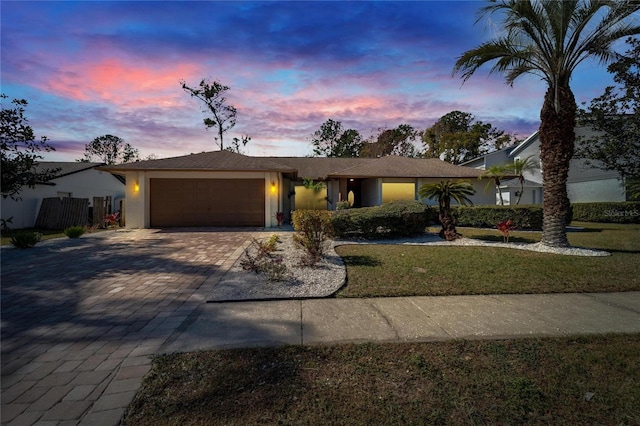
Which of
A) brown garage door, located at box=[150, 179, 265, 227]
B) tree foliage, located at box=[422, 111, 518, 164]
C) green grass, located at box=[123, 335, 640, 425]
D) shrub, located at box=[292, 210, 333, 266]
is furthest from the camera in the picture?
tree foliage, located at box=[422, 111, 518, 164]

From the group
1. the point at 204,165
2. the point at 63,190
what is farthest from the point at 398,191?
the point at 63,190

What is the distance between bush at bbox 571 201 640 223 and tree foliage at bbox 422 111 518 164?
17765mm

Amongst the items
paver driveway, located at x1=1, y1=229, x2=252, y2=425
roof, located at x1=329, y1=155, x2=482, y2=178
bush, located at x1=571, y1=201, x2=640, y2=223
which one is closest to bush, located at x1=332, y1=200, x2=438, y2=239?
paver driveway, located at x1=1, y1=229, x2=252, y2=425

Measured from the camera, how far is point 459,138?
34.9 m

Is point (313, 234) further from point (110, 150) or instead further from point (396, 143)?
point (110, 150)

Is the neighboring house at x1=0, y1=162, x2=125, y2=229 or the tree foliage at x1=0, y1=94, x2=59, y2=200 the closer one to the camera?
the tree foliage at x1=0, y1=94, x2=59, y2=200

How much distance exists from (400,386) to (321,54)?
9748mm

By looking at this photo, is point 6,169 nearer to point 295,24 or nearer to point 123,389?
point 295,24

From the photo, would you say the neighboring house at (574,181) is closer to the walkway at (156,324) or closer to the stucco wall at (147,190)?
the stucco wall at (147,190)

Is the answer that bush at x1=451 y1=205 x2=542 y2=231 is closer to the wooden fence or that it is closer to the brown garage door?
the brown garage door

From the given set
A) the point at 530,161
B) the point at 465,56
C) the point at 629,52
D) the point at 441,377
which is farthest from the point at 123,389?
the point at 530,161

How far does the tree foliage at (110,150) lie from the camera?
4825cm

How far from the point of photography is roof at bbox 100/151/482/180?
546 inches

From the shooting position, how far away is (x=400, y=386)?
2.38 metres
